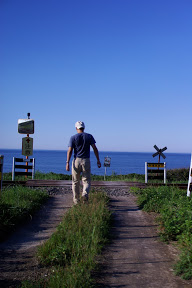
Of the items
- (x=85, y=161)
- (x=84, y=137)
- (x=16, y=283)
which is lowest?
(x=16, y=283)

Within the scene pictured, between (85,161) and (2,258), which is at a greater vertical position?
(85,161)

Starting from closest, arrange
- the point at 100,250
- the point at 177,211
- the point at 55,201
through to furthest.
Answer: the point at 100,250, the point at 177,211, the point at 55,201

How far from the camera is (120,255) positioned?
531cm

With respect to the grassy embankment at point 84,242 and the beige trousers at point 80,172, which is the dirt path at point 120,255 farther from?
the beige trousers at point 80,172

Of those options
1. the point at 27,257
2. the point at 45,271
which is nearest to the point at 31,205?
the point at 27,257

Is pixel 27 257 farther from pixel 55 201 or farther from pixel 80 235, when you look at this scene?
pixel 55 201

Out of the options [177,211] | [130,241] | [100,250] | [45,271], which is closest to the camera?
[45,271]

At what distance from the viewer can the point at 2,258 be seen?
5344 millimetres

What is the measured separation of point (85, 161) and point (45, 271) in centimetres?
404

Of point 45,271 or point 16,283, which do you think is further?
point 45,271

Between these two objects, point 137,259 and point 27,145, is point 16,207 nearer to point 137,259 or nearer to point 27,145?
point 137,259

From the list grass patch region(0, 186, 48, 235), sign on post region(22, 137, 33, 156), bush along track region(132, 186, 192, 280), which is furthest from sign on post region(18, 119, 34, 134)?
bush along track region(132, 186, 192, 280)

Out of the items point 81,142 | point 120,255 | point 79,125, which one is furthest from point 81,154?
point 120,255

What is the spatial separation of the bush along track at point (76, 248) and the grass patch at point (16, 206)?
3.95 feet
